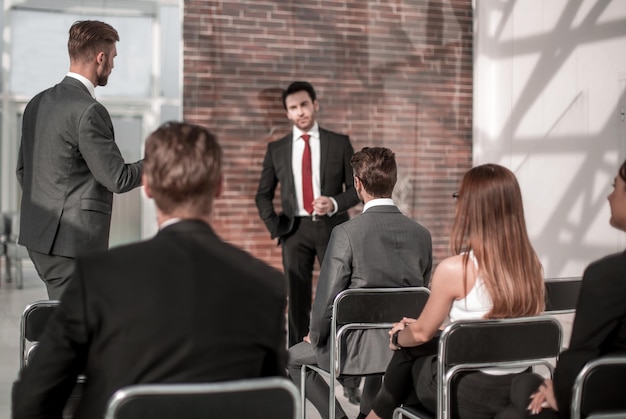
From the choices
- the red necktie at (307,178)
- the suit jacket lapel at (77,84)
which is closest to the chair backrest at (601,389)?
the suit jacket lapel at (77,84)

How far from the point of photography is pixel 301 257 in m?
5.45

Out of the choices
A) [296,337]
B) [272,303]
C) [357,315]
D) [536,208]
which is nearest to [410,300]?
[357,315]

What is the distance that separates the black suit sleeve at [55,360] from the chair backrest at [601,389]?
4.23ft

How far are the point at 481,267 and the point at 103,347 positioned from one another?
1280 millimetres

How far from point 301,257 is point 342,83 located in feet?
7.45

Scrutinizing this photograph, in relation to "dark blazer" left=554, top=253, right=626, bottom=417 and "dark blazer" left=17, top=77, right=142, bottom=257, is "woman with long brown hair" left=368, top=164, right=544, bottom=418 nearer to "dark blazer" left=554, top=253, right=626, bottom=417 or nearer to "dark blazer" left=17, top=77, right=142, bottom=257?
"dark blazer" left=554, top=253, right=626, bottom=417

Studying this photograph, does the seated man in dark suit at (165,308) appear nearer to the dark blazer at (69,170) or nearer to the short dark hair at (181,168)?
the short dark hair at (181,168)

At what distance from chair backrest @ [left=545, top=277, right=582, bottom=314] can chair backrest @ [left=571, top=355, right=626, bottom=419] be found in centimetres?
121

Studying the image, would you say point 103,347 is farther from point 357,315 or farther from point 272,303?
point 357,315

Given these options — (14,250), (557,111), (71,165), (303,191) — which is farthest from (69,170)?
(557,111)

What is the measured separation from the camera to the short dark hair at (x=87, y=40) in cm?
346

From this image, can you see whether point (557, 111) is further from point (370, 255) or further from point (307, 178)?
point (370, 255)

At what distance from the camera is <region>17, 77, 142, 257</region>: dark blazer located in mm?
3381

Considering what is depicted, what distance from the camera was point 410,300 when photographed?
10.5 ft
